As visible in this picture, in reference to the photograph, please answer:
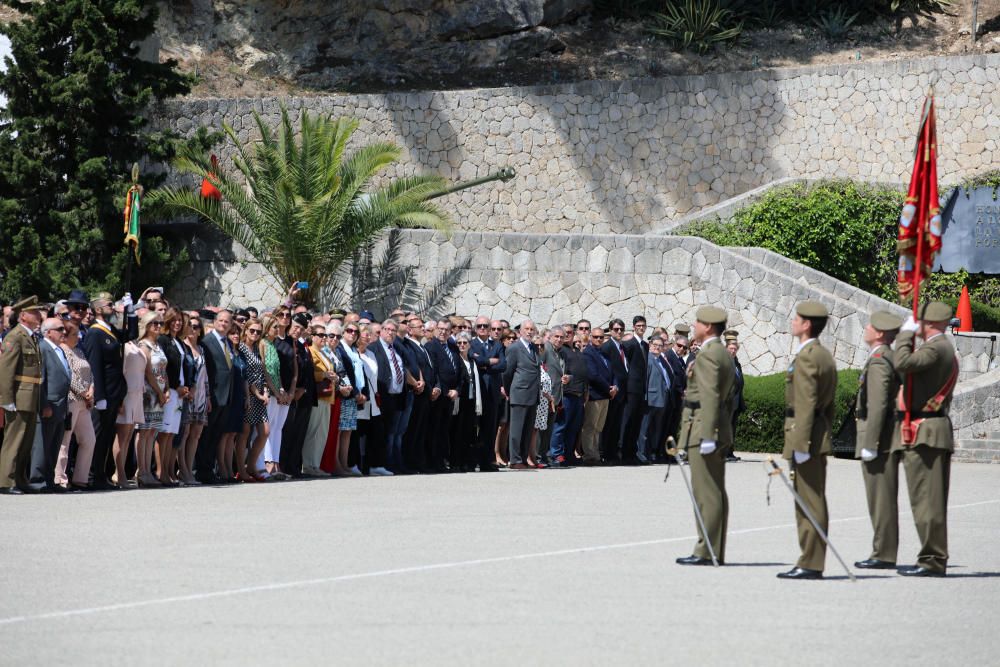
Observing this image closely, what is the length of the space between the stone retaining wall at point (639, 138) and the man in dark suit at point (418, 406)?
15232 millimetres

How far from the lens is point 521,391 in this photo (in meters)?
18.1

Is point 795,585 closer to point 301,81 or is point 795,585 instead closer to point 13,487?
point 13,487

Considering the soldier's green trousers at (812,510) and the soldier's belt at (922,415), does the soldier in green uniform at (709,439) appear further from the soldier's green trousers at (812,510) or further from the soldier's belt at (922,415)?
the soldier's belt at (922,415)

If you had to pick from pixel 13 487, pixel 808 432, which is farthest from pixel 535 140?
pixel 808 432

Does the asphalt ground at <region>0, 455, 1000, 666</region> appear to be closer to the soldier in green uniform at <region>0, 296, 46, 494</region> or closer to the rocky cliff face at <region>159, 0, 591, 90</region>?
the soldier in green uniform at <region>0, 296, 46, 494</region>

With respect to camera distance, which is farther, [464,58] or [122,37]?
[464,58]

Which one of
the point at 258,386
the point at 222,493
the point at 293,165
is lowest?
the point at 222,493

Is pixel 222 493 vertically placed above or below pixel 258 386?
below

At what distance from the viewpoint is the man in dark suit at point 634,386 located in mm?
19750

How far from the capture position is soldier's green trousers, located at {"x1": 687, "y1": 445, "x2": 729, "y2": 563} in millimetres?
9219

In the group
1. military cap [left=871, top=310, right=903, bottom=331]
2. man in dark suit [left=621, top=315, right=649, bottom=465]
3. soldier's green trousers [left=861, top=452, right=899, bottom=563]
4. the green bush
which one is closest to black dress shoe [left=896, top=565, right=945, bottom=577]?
soldier's green trousers [left=861, top=452, right=899, bottom=563]

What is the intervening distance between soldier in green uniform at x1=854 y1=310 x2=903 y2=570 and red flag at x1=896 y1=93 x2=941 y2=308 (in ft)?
2.84

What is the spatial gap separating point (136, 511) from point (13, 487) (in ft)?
6.56

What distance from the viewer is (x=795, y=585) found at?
8477 mm
